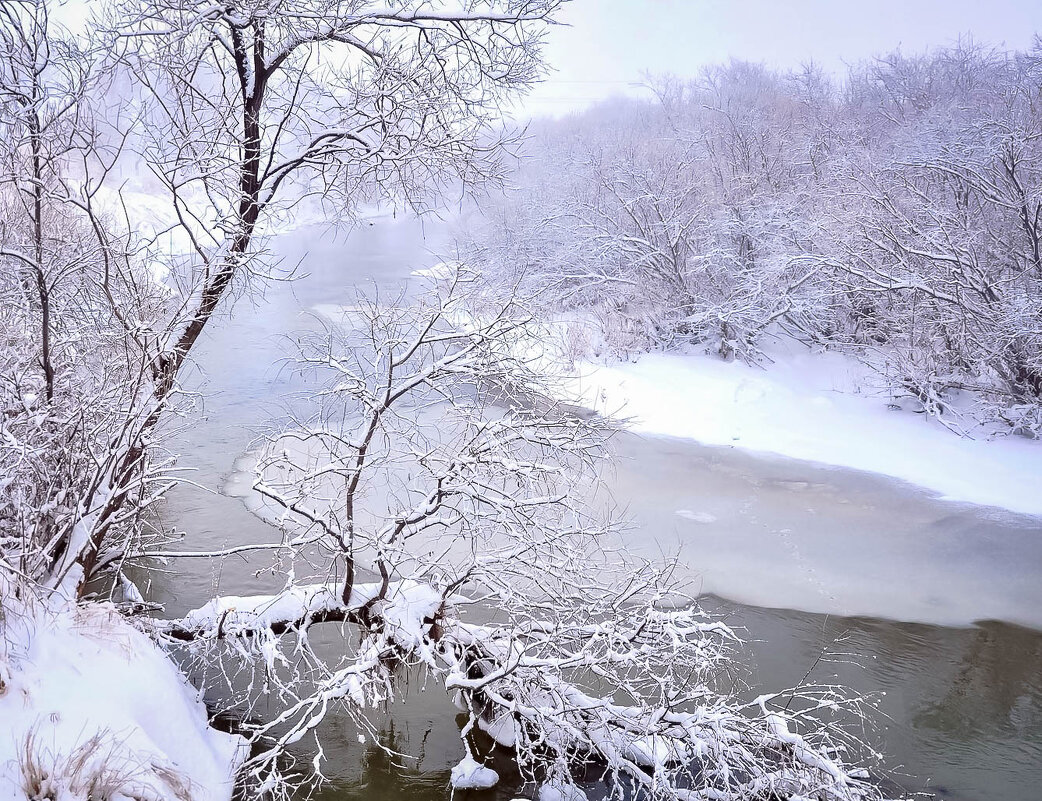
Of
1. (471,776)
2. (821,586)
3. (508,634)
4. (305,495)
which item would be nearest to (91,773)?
(305,495)

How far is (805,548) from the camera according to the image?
995cm

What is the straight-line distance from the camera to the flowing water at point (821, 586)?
251 inches

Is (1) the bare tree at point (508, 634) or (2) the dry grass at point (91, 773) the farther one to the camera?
(1) the bare tree at point (508, 634)

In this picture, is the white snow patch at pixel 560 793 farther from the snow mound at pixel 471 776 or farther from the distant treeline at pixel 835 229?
the distant treeline at pixel 835 229

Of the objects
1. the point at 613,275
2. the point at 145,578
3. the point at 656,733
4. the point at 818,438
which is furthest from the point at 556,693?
the point at 613,275

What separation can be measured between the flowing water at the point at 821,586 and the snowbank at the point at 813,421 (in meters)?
0.66

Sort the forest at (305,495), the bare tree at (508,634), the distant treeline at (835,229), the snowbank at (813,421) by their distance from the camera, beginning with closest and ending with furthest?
the forest at (305,495) < the bare tree at (508,634) < the snowbank at (813,421) < the distant treeline at (835,229)

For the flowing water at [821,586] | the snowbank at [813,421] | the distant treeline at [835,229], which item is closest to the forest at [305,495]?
the flowing water at [821,586]

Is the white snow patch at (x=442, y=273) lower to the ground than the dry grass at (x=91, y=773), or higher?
higher

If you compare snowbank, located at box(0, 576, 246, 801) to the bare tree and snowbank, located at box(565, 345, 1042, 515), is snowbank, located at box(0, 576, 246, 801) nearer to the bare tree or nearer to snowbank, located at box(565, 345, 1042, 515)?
the bare tree

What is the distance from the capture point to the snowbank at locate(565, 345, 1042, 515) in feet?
40.4

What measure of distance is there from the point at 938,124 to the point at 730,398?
746 cm

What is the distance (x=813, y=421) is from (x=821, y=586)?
6447 mm

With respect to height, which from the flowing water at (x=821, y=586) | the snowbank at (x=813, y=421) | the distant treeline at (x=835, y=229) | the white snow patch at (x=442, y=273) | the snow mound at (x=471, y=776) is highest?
the distant treeline at (x=835, y=229)
